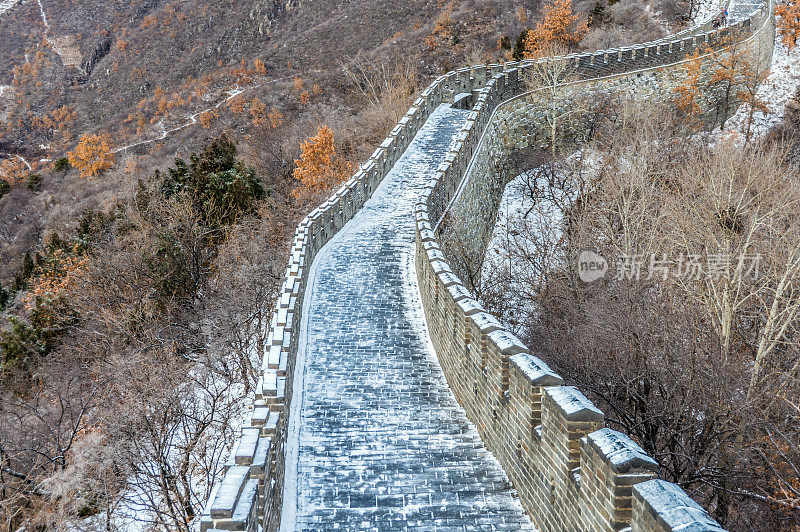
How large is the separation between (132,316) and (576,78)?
2190 cm

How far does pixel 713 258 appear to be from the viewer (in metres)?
14.9

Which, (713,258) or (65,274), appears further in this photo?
(65,274)

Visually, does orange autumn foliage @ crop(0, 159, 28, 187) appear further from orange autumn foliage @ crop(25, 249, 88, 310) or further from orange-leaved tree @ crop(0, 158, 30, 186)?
orange autumn foliage @ crop(25, 249, 88, 310)

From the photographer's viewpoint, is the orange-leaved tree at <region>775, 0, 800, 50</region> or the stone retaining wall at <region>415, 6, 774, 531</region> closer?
the stone retaining wall at <region>415, 6, 774, 531</region>

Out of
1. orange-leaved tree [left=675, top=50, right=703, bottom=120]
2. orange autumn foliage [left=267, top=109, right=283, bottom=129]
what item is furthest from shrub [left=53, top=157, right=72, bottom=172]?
orange-leaved tree [left=675, top=50, right=703, bottom=120]

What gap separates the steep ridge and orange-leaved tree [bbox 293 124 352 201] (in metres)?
16.7

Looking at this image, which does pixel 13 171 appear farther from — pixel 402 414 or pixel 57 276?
pixel 402 414

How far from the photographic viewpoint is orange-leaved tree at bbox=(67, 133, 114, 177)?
81.7 m

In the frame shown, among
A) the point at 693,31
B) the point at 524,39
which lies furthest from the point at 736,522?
the point at 524,39

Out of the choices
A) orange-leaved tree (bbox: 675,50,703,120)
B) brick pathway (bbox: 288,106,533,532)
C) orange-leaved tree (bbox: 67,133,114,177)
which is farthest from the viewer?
orange-leaved tree (bbox: 67,133,114,177)

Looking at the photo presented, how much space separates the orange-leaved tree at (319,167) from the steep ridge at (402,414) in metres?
16.7

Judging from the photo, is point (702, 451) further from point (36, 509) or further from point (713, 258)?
point (36, 509)

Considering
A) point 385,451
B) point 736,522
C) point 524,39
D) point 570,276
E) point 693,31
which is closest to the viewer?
point 385,451

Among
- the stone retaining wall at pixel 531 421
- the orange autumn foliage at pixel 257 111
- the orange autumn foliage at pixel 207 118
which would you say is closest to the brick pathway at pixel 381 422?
the stone retaining wall at pixel 531 421
